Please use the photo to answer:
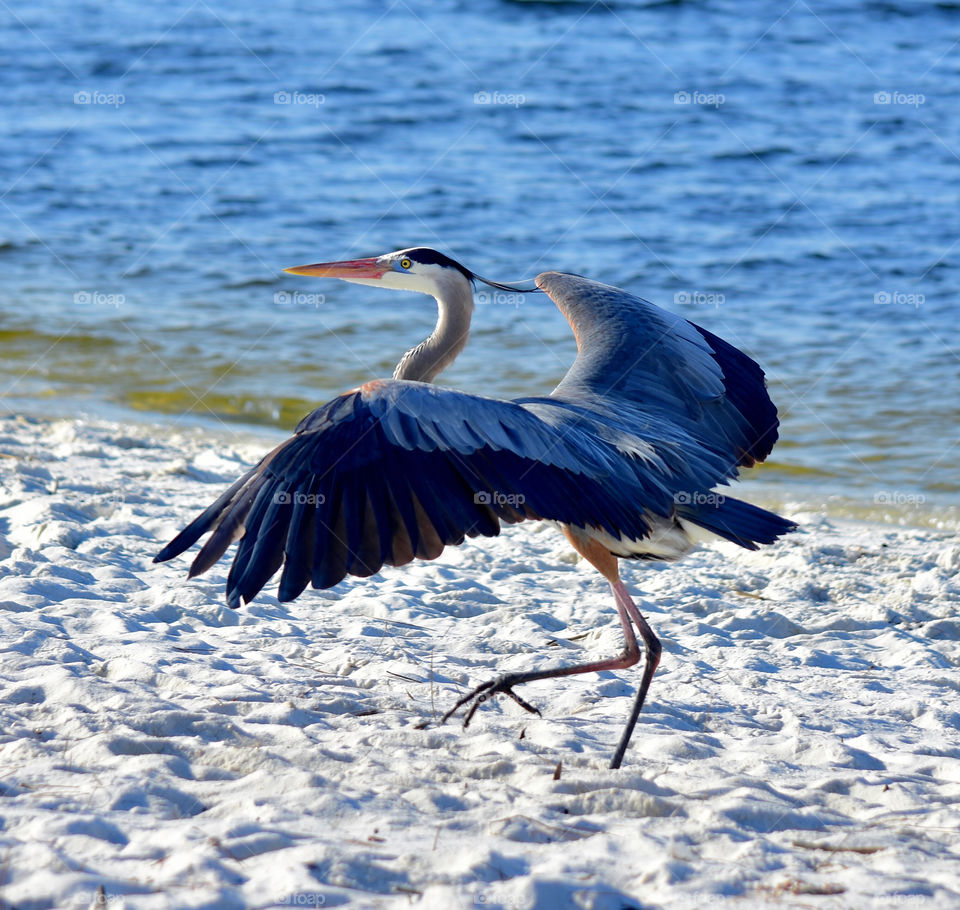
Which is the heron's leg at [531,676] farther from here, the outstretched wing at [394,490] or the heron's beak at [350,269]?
the heron's beak at [350,269]

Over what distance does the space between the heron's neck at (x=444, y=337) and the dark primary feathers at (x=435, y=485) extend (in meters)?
1.13

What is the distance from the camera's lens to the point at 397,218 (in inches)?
561

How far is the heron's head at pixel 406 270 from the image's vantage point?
556 cm

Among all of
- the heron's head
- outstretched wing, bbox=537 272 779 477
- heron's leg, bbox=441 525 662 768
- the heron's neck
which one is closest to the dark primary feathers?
heron's leg, bbox=441 525 662 768

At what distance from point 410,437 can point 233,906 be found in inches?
60.3

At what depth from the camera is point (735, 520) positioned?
13.4 ft

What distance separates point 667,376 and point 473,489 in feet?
5.46

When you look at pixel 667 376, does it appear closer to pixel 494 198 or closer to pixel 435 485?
pixel 435 485

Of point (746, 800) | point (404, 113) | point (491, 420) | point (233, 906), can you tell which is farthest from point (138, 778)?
point (404, 113)

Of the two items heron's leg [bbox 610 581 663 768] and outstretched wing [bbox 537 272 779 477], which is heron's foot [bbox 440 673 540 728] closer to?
heron's leg [bbox 610 581 663 768]

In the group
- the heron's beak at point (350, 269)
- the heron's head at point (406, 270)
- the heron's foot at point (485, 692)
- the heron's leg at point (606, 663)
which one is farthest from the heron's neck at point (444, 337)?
the heron's foot at point (485, 692)

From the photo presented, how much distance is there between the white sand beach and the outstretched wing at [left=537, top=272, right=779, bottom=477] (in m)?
0.95

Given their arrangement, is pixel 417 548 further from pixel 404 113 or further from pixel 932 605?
pixel 404 113

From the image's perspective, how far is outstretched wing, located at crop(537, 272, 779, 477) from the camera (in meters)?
4.88
